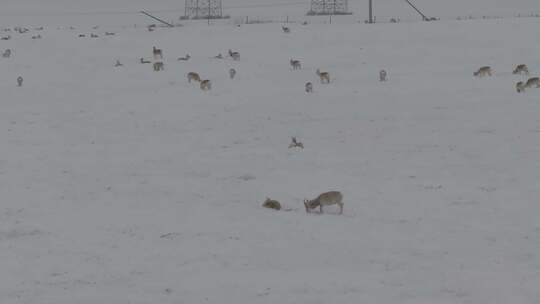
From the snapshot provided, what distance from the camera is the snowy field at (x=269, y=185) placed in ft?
37.5

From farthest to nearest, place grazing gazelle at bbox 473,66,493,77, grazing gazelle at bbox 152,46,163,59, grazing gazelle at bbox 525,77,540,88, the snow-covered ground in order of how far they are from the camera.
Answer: the snow-covered ground
grazing gazelle at bbox 152,46,163,59
grazing gazelle at bbox 473,66,493,77
grazing gazelle at bbox 525,77,540,88

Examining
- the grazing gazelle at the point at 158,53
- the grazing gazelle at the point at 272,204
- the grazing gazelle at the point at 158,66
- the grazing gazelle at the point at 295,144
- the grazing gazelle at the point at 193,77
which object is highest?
the grazing gazelle at the point at 158,53

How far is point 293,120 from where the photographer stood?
25.5 metres

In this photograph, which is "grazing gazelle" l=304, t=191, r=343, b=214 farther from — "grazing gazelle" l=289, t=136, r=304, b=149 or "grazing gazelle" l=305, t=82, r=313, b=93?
"grazing gazelle" l=305, t=82, r=313, b=93

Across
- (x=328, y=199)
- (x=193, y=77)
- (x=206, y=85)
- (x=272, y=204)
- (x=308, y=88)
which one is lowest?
(x=272, y=204)

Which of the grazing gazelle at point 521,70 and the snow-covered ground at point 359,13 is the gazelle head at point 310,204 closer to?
the grazing gazelle at point 521,70

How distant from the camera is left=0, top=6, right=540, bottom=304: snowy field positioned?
37.5ft

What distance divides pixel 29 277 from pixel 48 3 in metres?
124

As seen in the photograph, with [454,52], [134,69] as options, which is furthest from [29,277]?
[454,52]

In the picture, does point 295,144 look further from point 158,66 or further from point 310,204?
point 158,66

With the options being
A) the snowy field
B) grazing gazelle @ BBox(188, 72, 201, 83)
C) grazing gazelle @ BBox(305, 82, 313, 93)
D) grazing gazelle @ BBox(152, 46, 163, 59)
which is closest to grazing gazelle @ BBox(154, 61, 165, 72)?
the snowy field

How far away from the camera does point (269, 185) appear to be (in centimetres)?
1728

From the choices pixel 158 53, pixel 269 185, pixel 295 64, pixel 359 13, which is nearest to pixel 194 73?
pixel 295 64

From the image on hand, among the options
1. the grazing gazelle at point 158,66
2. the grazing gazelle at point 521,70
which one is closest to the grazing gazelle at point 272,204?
the grazing gazelle at point 521,70
